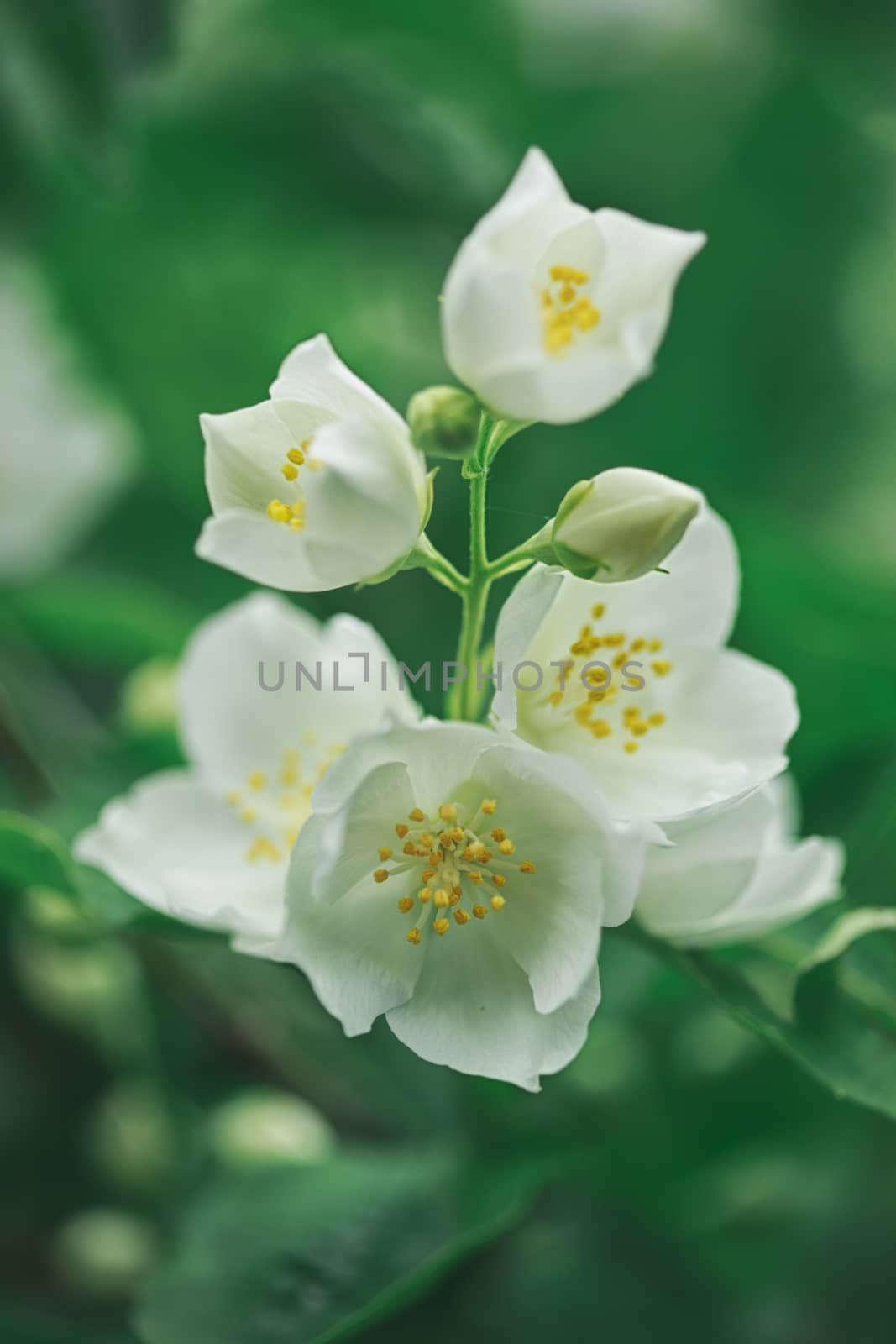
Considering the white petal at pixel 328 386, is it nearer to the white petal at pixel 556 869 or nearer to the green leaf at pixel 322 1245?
the white petal at pixel 556 869

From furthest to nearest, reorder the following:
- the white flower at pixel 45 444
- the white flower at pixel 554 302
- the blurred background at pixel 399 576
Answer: the white flower at pixel 45 444
the blurred background at pixel 399 576
the white flower at pixel 554 302

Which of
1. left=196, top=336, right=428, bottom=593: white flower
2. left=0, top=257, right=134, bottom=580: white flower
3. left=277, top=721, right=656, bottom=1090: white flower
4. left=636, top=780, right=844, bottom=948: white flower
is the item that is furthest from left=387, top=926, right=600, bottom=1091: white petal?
left=0, top=257, right=134, bottom=580: white flower

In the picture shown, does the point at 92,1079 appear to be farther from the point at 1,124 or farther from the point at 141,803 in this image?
the point at 1,124

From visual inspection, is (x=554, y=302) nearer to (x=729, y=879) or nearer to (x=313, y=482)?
(x=313, y=482)

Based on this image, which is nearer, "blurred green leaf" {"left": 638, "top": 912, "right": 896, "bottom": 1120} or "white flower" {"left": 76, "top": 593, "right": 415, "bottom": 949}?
"blurred green leaf" {"left": 638, "top": 912, "right": 896, "bottom": 1120}

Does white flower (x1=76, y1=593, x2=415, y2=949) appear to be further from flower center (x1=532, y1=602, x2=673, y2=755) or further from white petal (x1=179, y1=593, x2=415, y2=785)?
flower center (x1=532, y1=602, x2=673, y2=755)

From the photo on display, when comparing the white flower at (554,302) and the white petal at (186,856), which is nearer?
the white flower at (554,302)

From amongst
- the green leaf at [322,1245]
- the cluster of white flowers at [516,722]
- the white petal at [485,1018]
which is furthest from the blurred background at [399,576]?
the white petal at [485,1018]

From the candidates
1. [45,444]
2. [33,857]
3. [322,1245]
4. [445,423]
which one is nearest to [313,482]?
[445,423]
